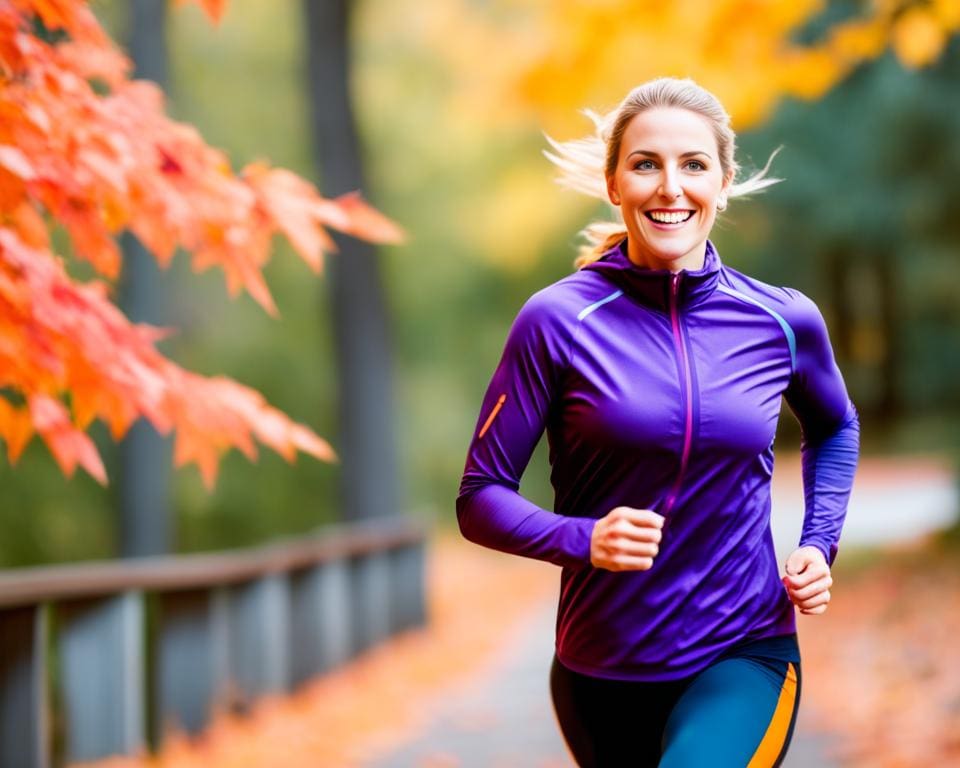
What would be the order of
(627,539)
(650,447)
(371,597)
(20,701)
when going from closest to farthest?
(627,539) → (650,447) → (20,701) → (371,597)

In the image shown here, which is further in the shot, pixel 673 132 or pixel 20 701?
pixel 20 701

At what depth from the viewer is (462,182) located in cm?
2230

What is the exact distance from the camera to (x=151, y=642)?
8.23 metres

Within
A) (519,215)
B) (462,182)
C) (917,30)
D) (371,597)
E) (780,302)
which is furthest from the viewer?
(462,182)

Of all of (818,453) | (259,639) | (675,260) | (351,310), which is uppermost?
(351,310)

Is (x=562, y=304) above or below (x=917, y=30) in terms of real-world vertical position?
below

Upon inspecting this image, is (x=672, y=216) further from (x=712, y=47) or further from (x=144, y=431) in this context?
(x=712, y=47)

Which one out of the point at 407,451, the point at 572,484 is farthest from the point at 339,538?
the point at 407,451

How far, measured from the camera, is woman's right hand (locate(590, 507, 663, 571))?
2674 millimetres

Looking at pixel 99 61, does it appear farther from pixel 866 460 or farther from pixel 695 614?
pixel 866 460

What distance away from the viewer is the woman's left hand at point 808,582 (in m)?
2.96

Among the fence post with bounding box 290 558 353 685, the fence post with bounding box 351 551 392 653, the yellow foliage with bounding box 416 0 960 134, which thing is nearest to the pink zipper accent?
the yellow foliage with bounding box 416 0 960 134

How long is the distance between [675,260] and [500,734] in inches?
217

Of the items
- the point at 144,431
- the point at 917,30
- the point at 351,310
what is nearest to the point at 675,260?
the point at 917,30
